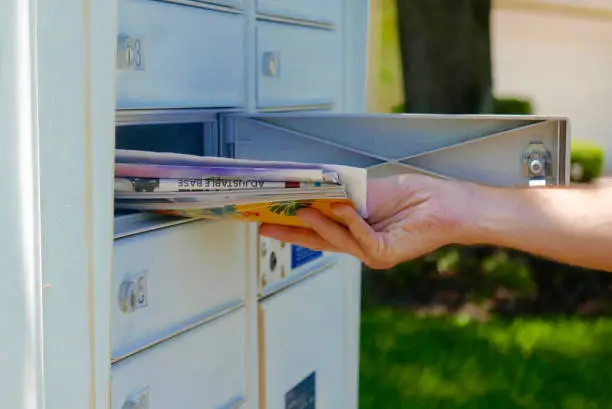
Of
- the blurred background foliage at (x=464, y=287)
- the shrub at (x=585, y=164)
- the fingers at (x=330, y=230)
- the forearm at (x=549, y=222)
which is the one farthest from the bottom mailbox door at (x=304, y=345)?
the shrub at (x=585, y=164)

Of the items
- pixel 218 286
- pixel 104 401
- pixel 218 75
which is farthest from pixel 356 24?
pixel 104 401

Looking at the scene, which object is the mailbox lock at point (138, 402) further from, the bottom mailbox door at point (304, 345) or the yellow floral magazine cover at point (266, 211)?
the bottom mailbox door at point (304, 345)

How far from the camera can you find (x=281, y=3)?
1.92 metres

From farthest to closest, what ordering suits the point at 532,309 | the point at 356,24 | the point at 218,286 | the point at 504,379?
the point at 532,309 < the point at 504,379 < the point at 356,24 < the point at 218,286

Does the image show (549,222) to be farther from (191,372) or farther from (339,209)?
(191,372)

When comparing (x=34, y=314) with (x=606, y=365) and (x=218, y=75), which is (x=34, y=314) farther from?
(x=606, y=365)

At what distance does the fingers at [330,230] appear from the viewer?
1.51 m

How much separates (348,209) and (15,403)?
1.71 feet

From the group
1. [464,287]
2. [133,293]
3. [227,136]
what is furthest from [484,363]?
[133,293]

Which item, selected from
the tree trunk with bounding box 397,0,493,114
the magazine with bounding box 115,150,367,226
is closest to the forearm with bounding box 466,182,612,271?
the magazine with bounding box 115,150,367,226

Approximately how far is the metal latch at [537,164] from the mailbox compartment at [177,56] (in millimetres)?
522

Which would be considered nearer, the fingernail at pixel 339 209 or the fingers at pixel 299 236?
the fingernail at pixel 339 209

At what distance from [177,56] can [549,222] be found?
2.02 feet

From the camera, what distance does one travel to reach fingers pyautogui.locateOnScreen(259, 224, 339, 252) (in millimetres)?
1586
